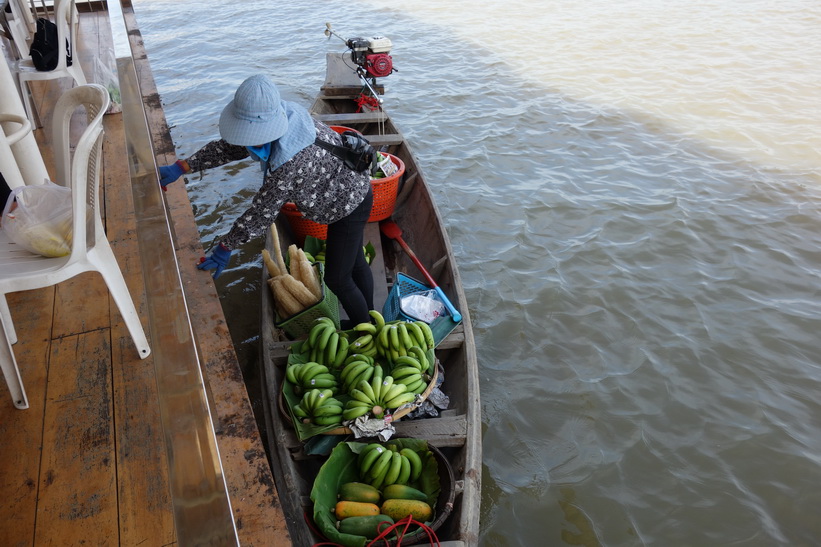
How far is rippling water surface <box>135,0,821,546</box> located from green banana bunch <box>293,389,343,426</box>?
4.50ft

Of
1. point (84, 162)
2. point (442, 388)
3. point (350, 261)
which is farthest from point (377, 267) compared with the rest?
point (84, 162)

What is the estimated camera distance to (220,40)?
1270 cm

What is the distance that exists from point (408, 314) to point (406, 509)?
4.51 ft

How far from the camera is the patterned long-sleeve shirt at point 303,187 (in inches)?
117

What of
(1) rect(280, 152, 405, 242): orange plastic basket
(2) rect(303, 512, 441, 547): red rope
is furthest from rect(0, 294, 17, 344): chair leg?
(1) rect(280, 152, 405, 242): orange plastic basket

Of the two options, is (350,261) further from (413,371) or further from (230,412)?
(230,412)

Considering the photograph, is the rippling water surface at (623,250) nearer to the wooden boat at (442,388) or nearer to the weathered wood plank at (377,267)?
the wooden boat at (442,388)

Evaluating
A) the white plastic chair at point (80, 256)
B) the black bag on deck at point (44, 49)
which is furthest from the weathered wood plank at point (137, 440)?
the black bag on deck at point (44, 49)

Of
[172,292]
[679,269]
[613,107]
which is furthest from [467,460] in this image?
[613,107]

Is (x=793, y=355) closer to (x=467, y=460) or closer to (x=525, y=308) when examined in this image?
(x=525, y=308)

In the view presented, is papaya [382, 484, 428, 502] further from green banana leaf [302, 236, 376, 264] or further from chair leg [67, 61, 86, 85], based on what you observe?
chair leg [67, 61, 86, 85]

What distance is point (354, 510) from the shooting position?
2.68 m

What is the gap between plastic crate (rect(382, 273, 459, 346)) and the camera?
3.70 m

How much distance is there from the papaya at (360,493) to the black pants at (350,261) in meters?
1.27
